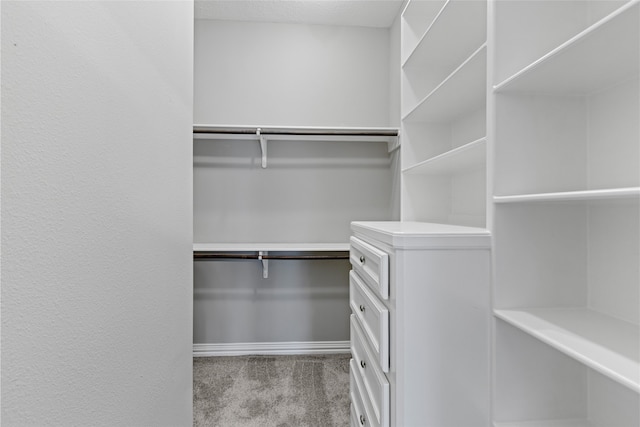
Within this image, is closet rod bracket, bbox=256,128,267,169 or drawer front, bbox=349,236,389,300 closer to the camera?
drawer front, bbox=349,236,389,300

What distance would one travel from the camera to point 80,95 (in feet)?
1.88

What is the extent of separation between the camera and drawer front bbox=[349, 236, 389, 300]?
3.46 feet

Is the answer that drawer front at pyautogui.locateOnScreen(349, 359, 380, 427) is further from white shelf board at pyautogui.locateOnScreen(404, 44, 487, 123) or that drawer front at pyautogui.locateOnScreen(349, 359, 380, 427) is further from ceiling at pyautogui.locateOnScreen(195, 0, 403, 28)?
ceiling at pyautogui.locateOnScreen(195, 0, 403, 28)

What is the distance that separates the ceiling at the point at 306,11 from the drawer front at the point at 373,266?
1.80m

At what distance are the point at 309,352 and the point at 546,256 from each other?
202 cm

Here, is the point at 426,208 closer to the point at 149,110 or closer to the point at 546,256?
the point at 546,256

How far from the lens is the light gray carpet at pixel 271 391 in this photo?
1816 millimetres

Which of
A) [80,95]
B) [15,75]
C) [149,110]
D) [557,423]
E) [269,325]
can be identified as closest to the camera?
[15,75]

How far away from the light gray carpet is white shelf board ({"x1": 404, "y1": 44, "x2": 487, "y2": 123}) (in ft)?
5.45

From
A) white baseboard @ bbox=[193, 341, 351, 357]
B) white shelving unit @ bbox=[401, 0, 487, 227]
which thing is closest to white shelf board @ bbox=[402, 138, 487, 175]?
white shelving unit @ bbox=[401, 0, 487, 227]

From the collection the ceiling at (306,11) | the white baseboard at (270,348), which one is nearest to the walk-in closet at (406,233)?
the white baseboard at (270,348)

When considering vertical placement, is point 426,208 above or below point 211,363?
above

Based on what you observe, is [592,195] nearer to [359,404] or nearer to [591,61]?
[591,61]

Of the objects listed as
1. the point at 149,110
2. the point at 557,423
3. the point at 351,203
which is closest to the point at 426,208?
the point at 351,203
